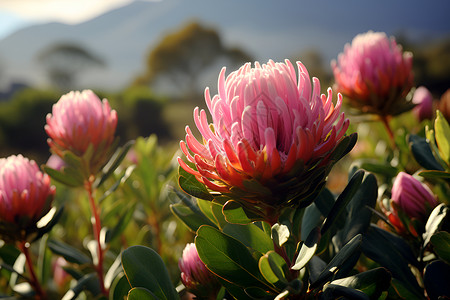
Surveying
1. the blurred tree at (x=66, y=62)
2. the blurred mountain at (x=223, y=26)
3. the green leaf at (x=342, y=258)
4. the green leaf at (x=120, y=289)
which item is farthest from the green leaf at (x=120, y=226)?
the blurred mountain at (x=223, y=26)

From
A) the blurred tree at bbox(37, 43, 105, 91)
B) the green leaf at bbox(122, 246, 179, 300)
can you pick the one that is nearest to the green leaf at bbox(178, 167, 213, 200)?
the green leaf at bbox(122, 246, 179, 300)

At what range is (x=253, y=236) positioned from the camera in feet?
2.31

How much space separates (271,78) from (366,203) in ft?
1.17

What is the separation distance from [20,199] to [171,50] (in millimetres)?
36783

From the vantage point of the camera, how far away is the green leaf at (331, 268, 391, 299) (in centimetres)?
59

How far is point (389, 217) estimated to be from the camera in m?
0.85

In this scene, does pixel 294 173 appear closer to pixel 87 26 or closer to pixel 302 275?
pixel 302 275

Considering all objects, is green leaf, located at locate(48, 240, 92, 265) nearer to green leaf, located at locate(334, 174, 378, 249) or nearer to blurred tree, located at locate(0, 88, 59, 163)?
green leaf, located at locate(334, 174, 378, 249)

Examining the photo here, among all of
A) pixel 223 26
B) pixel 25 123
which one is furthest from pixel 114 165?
pixel 223 26

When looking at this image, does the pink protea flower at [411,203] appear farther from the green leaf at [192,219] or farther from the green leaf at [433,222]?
the green leaf at [192,219]

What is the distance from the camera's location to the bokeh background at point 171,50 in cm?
1686

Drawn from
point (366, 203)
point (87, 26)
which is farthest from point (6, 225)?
point (87, 26)

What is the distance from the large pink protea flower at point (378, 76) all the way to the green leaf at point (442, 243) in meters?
0.72

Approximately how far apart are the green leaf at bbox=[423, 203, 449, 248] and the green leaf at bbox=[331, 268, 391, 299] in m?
0.18
